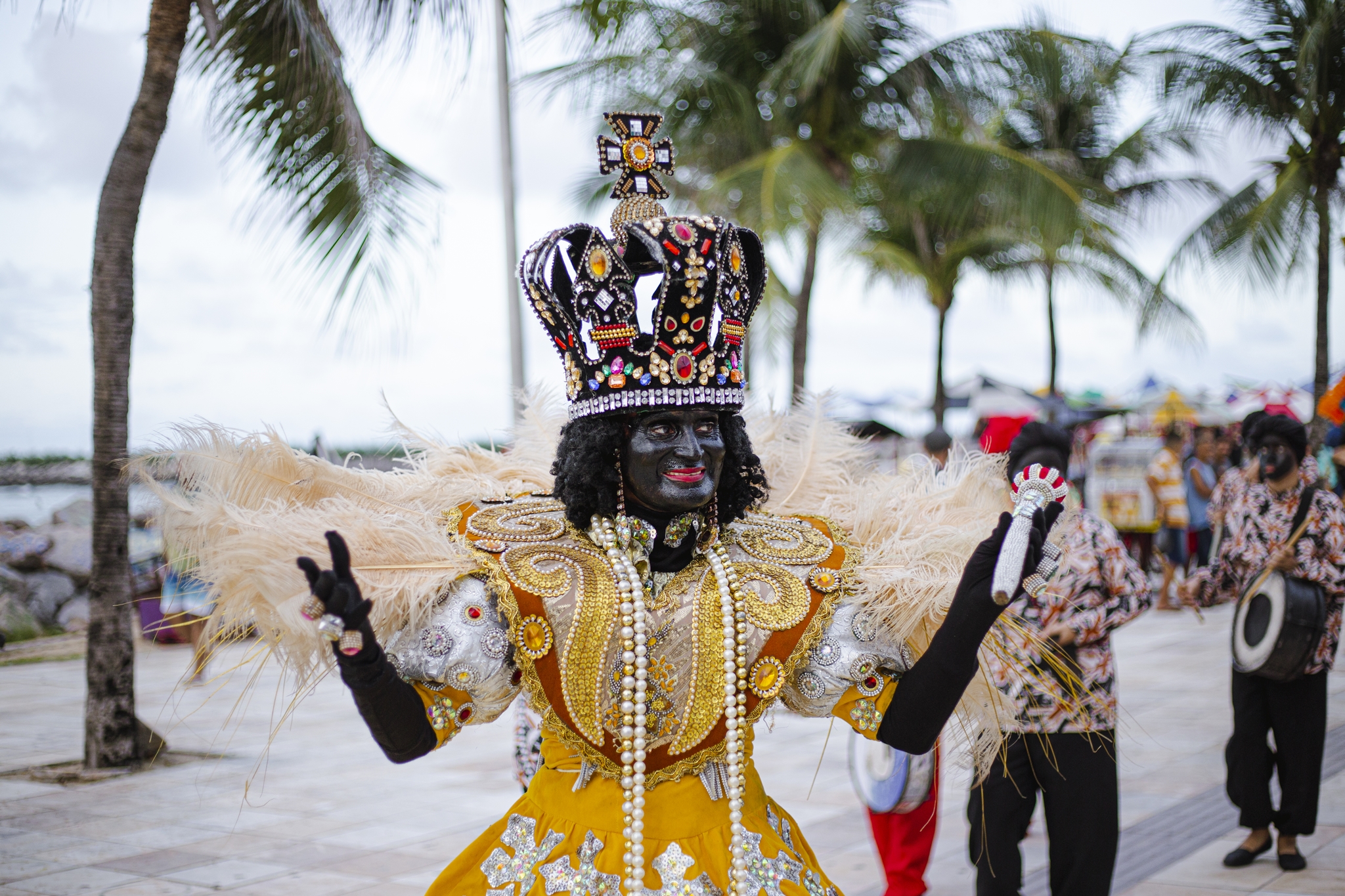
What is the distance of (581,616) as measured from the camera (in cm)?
221

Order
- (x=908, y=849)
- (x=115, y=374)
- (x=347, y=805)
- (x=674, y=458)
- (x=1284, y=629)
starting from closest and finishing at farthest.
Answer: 1. (x=674, y=458)
2. (x=908, y=849)
3. (x=1284, y=629)
4. (x=347, y=805)
5. (x=115, y=374)

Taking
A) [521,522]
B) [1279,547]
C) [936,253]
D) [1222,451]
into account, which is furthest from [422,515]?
[936,253]

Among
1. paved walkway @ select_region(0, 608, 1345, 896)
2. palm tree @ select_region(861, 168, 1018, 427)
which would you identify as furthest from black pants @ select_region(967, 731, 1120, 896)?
palm tree @ select_region(861, 168, 1018, 427)

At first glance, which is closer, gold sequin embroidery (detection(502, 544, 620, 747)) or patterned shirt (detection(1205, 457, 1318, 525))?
gold sequin embroidery (detection(502, 544, 620, 747))

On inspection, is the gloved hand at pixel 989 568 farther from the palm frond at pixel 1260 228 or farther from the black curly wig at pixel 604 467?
the palm frond at pixel 1260 228

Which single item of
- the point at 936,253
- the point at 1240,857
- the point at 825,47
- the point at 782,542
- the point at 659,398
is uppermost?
the point at 825,47

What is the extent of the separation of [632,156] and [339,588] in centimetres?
117

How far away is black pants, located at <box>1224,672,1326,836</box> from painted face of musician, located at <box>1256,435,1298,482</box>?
0.85 m

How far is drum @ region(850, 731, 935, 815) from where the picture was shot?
3.95 metres

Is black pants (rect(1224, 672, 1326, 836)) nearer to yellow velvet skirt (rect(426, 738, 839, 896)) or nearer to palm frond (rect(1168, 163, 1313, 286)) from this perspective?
yellow velvet skirt (rect(426, 738, 839, 896))

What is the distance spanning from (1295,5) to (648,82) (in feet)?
21.0

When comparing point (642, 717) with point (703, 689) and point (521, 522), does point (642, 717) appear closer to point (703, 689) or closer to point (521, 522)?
point (703, 689)

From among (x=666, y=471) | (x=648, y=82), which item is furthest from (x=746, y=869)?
(x=648, y=82)

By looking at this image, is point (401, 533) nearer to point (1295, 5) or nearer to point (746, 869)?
point (746, 869)
